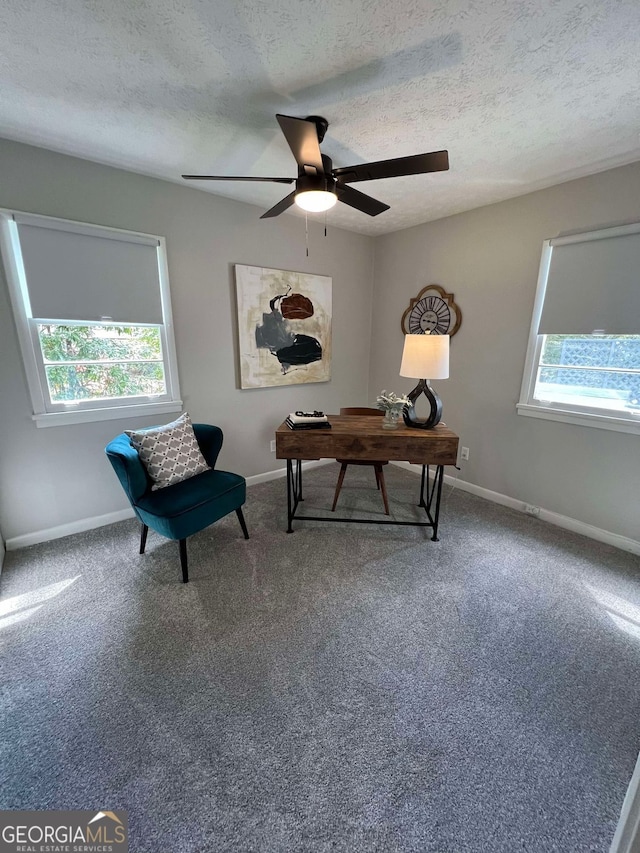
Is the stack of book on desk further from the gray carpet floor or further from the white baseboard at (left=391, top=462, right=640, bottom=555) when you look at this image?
the white baseboard at (left=391, top=462, right=640, bottom=555)

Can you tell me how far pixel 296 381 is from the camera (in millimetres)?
3451

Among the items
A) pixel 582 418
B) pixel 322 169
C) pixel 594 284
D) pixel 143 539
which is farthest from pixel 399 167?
pixel 143 539

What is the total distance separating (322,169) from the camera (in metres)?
1.61

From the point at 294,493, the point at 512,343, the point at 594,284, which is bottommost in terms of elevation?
the point at 294,493

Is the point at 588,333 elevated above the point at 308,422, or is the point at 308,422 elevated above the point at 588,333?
the point at 588,333

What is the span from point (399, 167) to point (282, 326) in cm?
184

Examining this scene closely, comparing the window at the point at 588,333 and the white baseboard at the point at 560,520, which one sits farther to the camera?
the white baseboard at the point at 560,520

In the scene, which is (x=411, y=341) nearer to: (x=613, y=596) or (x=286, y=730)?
(x=613, y=596)

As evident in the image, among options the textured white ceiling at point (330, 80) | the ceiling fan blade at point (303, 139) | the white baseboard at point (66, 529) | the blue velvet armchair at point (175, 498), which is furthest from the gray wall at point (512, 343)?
the white baseboard at point (66, 529)

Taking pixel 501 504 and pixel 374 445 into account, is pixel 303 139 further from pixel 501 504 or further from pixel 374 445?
pixel 501 504

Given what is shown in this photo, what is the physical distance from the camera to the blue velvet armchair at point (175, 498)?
1915mm

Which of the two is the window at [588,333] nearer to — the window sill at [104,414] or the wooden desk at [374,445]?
the wooden desk at [374,445]

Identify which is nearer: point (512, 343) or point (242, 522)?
point (242, 522)

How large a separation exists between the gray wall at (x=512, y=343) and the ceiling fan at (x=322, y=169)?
1.50 meters
